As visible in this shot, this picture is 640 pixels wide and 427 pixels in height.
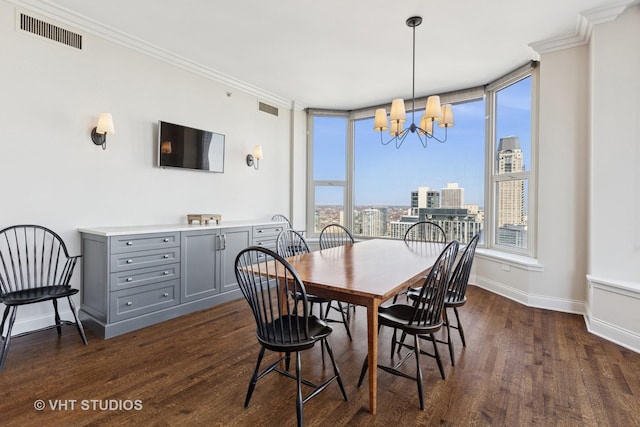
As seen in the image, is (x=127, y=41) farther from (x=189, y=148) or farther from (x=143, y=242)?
(x=143, y=242)

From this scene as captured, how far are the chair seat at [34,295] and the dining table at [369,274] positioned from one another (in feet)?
6.17

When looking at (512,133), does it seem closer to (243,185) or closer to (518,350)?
(518,350)

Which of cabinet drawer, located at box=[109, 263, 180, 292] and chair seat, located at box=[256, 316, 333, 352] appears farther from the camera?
cabinet drawer, located at box=[109, 263, 180, 292]

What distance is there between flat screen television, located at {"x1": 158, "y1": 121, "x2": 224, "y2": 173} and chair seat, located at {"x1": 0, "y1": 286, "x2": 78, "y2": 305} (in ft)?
5.38

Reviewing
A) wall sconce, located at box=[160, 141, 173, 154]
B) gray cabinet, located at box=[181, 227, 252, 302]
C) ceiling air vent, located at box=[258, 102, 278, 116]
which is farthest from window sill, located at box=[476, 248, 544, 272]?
wall sconce, located at box=[160, 141, 173, 154]

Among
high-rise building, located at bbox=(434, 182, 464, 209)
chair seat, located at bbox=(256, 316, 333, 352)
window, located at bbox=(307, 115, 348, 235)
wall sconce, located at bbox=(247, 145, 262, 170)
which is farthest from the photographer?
window, located at bbox=(307, 115, 348, 235)

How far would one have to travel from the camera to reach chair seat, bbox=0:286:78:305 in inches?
94.3

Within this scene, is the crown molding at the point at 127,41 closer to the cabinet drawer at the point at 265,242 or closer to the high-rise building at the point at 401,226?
the cabinet drawer at the point at 265,242

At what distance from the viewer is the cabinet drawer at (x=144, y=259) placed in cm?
291

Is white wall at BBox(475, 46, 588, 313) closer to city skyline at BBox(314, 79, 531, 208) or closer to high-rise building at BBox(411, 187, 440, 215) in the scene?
city skyline at BBox(314, 79, 531, 208)

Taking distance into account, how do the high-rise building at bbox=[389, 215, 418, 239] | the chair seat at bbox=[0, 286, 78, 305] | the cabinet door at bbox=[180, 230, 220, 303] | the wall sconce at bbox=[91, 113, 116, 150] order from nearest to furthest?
the chair seat at bbox=[0, 286, 78, 305] → the wall sconce at bbox=[91, 113, 116, 150] → the cabinet door at bbox=[180, 230, 220, 303] → the high-rise building at bbox=[389, 215, 418, 239]

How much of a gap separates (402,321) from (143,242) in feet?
8.12

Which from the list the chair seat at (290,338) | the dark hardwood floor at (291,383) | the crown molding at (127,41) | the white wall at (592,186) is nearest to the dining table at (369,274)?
the chair seat at (290,338)

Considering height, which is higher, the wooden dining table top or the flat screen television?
the flat screen television
